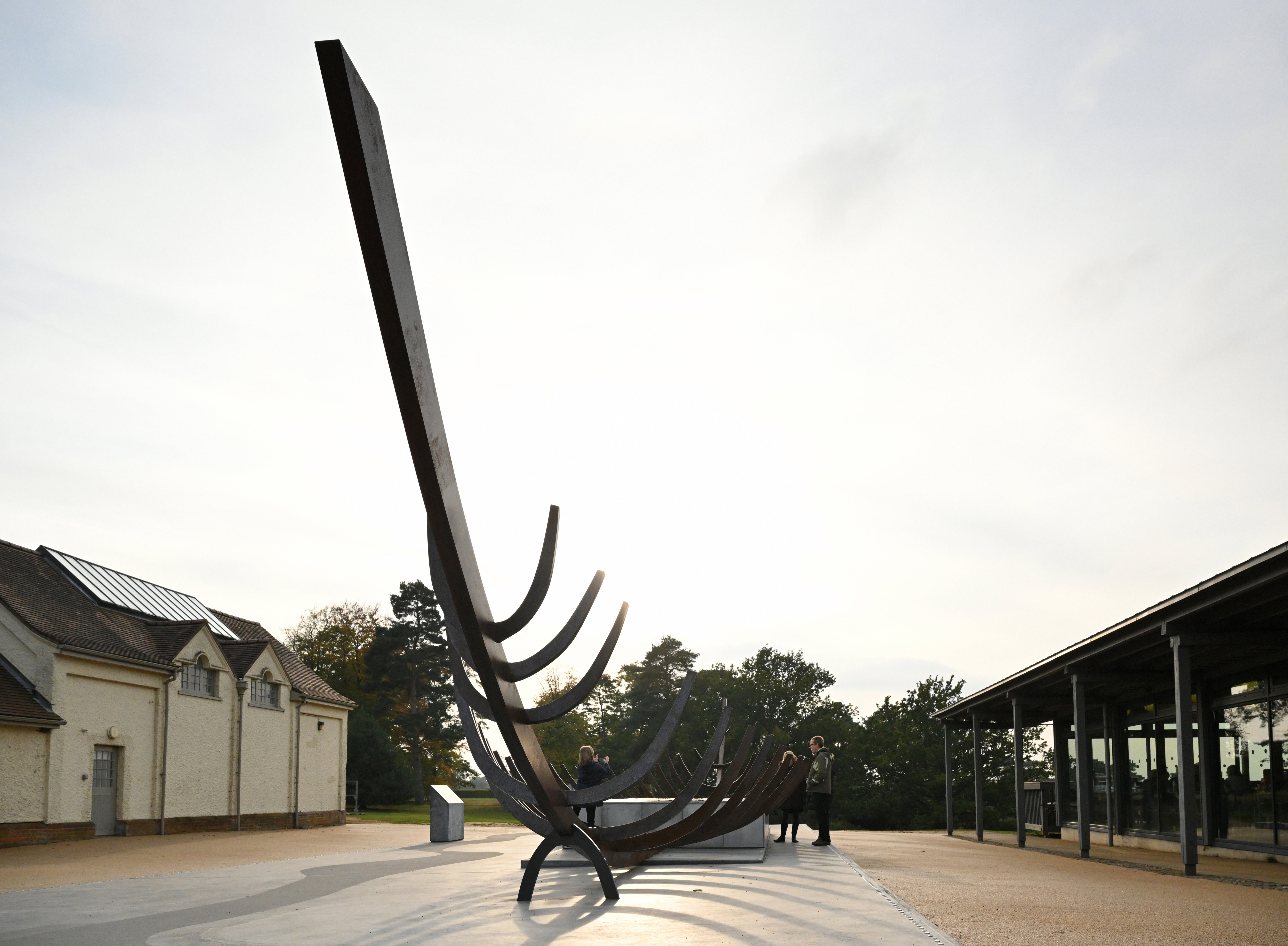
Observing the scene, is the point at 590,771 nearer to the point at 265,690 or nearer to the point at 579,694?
the point at 579,694

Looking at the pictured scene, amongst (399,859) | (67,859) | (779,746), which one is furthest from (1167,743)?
(779,746)

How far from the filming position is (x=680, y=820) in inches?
608

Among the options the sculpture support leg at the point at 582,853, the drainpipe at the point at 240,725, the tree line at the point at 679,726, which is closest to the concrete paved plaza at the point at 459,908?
the sculpture support leg at the point at 582,853

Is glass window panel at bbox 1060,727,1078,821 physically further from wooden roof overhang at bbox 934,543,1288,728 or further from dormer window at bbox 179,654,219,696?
dormer window at bbox 179,654,219,696

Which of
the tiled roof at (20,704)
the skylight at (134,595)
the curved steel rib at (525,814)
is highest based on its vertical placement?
the skylight at (134,595)

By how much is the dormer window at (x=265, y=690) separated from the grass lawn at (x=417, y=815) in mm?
6624

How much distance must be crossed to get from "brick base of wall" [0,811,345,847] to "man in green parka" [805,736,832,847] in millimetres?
15332

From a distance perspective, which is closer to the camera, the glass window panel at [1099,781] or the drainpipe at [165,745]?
the glass window panel at [1099,781]

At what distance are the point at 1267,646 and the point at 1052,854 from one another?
6.79m

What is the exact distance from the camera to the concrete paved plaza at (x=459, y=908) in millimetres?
7406

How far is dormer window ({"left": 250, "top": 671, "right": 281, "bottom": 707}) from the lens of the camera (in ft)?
100

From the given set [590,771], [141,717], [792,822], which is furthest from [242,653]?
[590,771]

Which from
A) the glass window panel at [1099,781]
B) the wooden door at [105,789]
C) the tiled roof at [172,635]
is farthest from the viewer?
the tiled roof at [172,635]

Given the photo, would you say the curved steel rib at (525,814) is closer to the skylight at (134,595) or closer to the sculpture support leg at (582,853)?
the sculpture support leg at (582,853)
